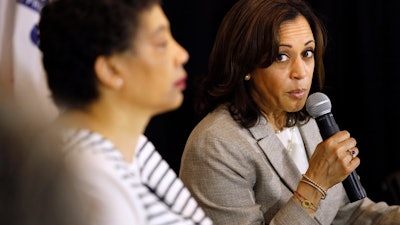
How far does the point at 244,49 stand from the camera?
158 centimetres

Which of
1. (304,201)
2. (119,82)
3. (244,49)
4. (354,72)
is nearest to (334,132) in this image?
(304,201)

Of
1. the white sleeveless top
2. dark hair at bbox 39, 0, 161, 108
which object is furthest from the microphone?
dark hair at bbox 39, 0, 161, 108

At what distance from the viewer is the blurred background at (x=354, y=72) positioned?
8.21ft

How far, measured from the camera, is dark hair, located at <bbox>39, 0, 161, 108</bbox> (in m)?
0.92

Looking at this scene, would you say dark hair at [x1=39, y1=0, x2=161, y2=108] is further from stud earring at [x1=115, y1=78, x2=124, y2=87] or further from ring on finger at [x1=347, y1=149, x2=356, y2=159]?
ring on finger at [x1=347, y1=149, x2=356, y2=159]

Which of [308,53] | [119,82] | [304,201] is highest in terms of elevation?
[119,82]

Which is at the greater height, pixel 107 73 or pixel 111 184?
pixel 107 73

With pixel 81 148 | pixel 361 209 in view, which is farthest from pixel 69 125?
pixel 361 209

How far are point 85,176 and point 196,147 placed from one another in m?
0.69

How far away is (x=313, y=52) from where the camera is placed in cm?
167

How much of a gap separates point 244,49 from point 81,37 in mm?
714

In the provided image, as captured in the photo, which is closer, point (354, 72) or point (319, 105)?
point (319, 105)

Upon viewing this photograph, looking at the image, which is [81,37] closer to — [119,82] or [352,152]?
[119,82]

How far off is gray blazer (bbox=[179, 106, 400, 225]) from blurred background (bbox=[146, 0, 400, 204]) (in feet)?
2.92
